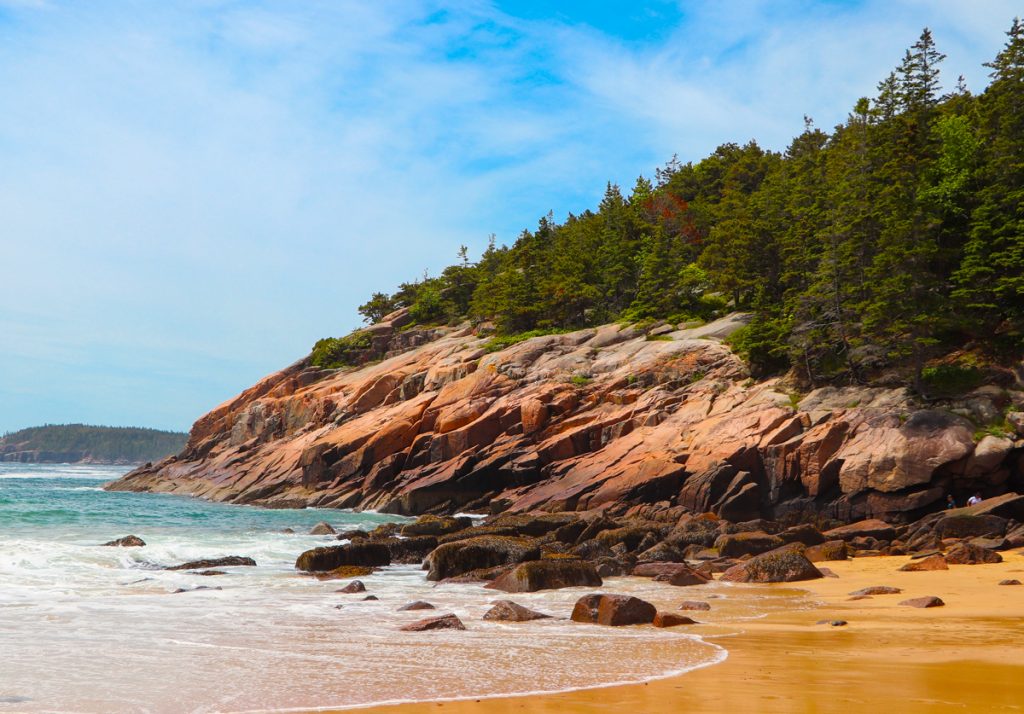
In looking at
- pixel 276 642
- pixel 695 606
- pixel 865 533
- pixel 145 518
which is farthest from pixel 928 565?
pixel 145 518

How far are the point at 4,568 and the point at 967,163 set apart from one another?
144 feet

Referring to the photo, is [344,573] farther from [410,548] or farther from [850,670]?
[850,670]

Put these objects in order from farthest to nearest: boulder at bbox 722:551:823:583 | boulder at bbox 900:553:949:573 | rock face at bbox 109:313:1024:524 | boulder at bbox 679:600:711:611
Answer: rock face at bbox 109:313:1024:524 → boulder at bbox 900:553:949:573 → boulder at bbox 722:551:823:583 → boulder at bbox 679:600:711:611

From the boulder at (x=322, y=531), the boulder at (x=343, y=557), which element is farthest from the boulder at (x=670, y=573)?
the boulder at (x=322, y=531)

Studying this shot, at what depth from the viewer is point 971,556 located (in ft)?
71.4

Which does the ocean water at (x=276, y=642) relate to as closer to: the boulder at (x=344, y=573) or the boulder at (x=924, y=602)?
the boulder at (x=344, y=573)

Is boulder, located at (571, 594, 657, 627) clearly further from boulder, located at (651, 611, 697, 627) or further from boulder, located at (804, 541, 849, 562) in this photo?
boulder, located at (804, 541, 849, 562)

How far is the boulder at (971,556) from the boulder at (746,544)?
5080 millimetres

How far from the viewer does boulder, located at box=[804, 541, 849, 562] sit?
80.5ft

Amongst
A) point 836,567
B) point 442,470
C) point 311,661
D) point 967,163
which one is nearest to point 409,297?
point 442,470

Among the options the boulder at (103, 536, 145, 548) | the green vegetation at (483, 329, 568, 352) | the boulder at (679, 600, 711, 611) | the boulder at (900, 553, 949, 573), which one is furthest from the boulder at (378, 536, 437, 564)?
the green vegetation at (483, 329, 568, 352)

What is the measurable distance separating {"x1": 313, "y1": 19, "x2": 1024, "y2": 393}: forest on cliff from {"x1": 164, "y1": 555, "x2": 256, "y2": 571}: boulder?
26.8 m

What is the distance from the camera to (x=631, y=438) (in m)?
42.0

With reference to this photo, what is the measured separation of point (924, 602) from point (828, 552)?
9287 millimetres
